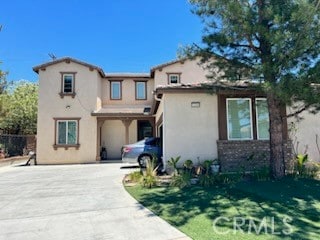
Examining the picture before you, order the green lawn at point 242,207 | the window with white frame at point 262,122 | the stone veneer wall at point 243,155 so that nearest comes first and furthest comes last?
the green lawn at point 242,207 < the stone veneer wall at point 243,155 < the window with white frame at point 262,122

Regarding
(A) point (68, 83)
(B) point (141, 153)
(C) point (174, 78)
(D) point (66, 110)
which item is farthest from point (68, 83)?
(B) point (141, 153)

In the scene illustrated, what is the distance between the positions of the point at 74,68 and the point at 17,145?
8214mm

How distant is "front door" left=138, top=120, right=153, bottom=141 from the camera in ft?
81.6

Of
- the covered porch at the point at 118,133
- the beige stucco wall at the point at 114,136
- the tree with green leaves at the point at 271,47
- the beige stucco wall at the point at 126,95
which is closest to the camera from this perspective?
the tree with green leaves at the point at 271,47

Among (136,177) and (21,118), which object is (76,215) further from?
(21,118)

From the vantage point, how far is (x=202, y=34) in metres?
10.8

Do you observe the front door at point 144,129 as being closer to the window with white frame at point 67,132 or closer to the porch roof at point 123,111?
the porch roof at point 123,111

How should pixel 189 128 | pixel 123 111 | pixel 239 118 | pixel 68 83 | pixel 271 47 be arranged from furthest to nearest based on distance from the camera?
1. pixel 68 83
2. pixel 123 111
3. pixel 239 118
4. pixel 189 128
5. pixel 271 47

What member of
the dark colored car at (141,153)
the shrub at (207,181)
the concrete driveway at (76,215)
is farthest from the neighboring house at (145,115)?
the concrete driveway at (76,215)

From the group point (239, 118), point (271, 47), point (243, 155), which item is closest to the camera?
point (271, 47)

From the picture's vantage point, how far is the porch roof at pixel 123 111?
72.8ft

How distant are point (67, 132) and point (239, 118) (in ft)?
46.1

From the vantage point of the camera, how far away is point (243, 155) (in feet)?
41.9

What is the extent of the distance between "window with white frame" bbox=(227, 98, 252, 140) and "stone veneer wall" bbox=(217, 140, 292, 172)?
375mm
